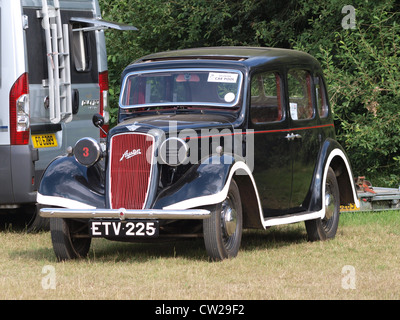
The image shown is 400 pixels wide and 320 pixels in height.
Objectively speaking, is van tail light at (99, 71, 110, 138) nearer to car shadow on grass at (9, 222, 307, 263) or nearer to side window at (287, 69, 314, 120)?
car shadow on grass at (9, 222, 307, 263)

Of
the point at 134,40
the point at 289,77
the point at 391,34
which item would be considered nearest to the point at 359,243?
the point at 289,77

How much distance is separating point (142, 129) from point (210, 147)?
69cm

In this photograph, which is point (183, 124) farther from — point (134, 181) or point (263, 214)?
point (263, 214)

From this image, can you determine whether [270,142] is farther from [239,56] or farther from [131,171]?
[131,171]

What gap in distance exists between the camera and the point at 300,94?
10.0 metres

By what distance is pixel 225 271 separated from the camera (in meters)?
8.00

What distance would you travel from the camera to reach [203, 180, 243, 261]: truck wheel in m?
8.24

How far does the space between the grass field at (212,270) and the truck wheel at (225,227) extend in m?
0.13

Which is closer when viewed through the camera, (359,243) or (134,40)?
(359,243)

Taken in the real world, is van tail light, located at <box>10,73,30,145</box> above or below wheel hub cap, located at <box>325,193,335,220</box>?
above

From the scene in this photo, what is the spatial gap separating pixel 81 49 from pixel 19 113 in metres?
1.89

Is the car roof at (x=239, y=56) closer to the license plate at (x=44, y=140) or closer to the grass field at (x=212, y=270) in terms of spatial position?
the license plate at (x=44, y=140)

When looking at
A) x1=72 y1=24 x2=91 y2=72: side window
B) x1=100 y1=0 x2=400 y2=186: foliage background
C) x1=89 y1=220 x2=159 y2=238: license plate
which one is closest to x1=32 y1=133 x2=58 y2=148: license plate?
x1=72 y1=24 x2=91 y2=72: side window

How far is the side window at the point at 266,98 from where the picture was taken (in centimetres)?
927
